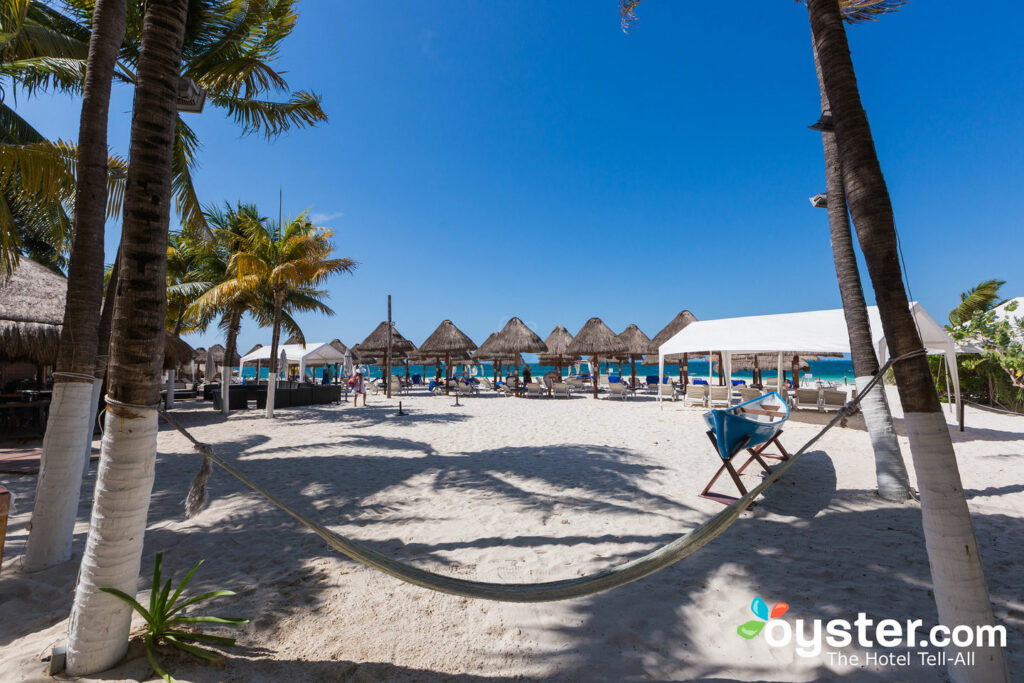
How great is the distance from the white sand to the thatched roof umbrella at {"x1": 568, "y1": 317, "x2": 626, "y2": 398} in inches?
541

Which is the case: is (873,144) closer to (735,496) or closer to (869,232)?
(869,232)

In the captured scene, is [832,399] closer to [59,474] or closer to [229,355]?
[59,474]

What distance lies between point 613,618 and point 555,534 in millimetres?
1178

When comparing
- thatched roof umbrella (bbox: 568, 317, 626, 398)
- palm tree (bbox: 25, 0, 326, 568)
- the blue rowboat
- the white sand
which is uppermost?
palm tree (bbox: 25, 0, 326, 568)

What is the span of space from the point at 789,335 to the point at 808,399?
1750 millimetres

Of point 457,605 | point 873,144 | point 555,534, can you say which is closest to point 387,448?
point 555,534

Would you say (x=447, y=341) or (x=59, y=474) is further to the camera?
(x=447, y=341)

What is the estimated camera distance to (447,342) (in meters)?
22.0

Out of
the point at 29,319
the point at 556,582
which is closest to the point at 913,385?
the point at 556,582

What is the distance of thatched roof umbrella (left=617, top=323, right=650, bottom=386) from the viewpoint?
21.0 meters

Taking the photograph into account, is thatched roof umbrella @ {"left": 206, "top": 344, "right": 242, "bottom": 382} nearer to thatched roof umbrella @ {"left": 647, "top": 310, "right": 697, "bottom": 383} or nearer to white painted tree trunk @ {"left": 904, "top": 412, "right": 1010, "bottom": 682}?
thatched roof umbrella @ {"left": 647, "top": 310, "right": 697, "bottom": 383}

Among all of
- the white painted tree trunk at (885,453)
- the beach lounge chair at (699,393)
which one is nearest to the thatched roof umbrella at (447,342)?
the beach lounge chair at (699,393)

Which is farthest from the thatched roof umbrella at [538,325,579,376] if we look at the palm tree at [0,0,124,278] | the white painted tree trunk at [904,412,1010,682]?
the white painted tree trunk at [904,412,1010,682]

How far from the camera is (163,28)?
6.76 feet
